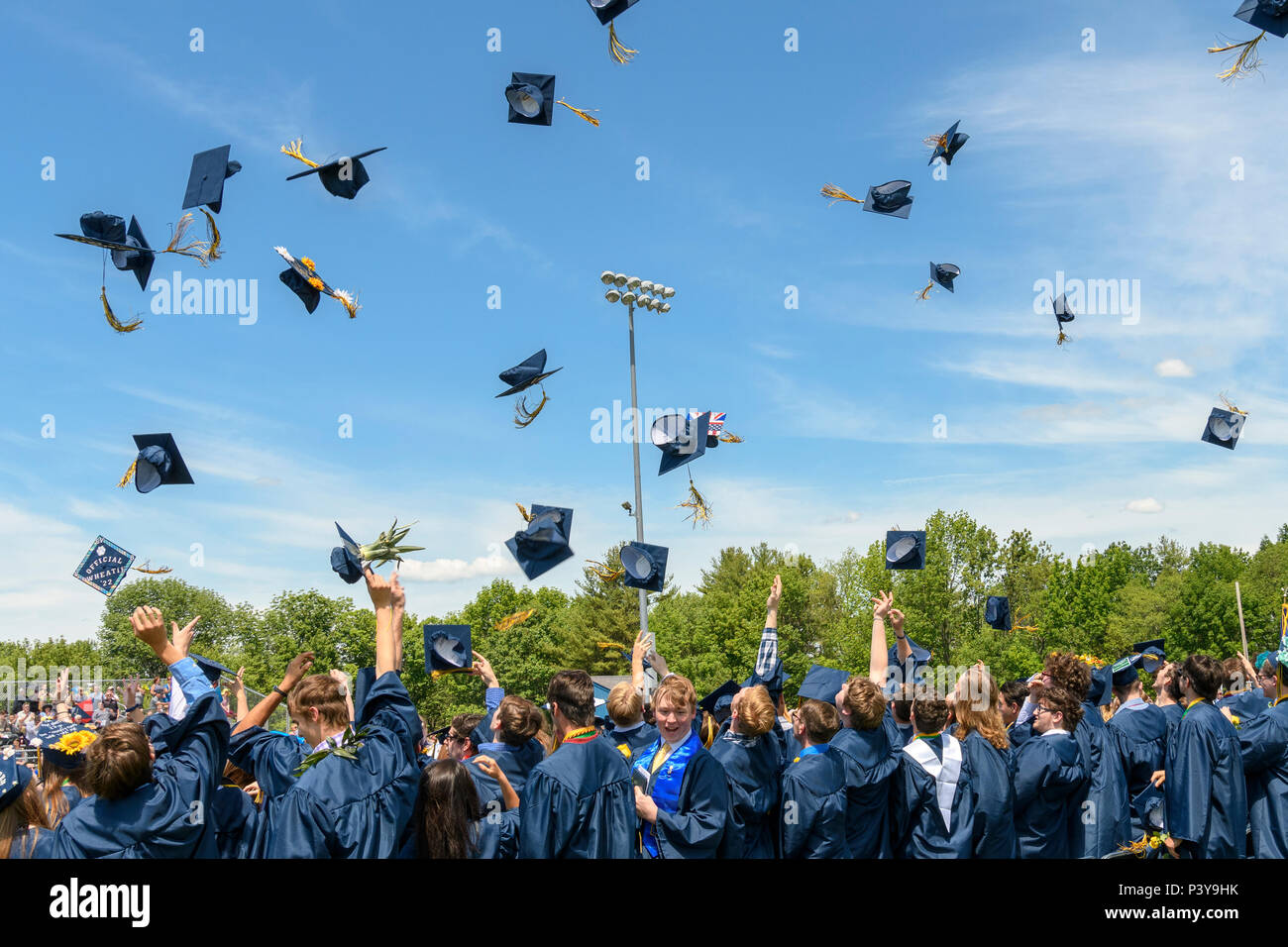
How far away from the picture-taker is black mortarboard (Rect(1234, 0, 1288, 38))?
7.90m

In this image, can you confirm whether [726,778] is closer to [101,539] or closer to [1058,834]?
[1058,834]

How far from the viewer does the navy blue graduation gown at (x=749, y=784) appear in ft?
14.4

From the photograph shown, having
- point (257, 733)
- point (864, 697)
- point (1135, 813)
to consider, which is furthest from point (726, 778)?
point (1135, 813)

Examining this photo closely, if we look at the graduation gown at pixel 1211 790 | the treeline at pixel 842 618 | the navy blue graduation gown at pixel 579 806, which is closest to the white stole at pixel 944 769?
the navy blue graduation gown at pixel 579 806

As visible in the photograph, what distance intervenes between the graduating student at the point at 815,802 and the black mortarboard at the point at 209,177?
709 cm

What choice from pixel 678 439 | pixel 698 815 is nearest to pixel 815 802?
pixel 698 815

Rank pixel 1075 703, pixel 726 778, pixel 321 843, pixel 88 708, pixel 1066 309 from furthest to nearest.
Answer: pixel 1066 309 → pixel 88 708 → pixel 1075 703 → pixel 726 778 → pixel 321 843

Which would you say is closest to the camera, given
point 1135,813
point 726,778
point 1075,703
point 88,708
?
point 726,778

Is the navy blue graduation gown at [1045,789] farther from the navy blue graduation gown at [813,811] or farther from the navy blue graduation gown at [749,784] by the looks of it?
the navy blue graduation gown at [749,784]

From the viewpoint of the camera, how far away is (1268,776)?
228 inches

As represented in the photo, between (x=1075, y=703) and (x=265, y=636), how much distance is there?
150ft

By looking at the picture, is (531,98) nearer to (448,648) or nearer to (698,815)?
(448,648)

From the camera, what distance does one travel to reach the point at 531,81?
392 inches

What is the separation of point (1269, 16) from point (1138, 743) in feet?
20.5
